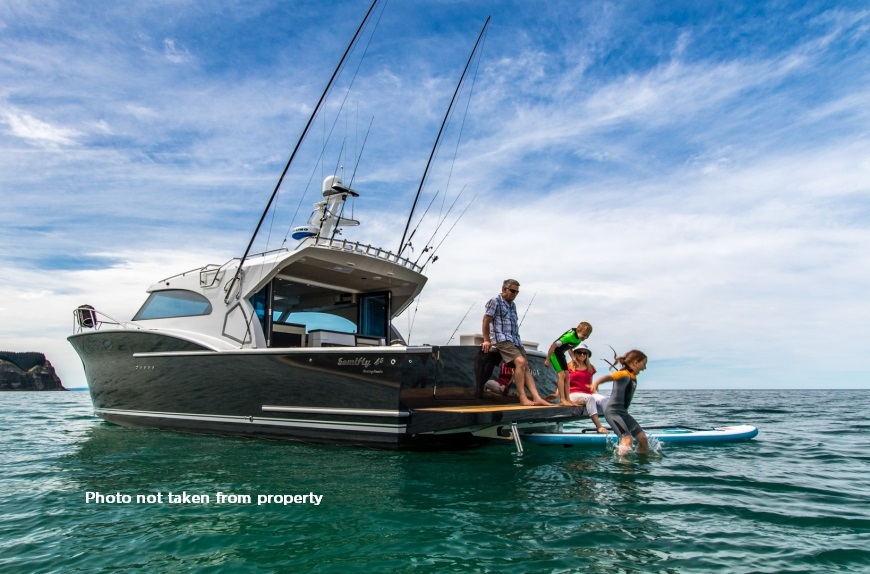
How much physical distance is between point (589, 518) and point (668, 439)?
5.05 m

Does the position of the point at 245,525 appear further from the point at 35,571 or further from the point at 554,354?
the point at 554,354

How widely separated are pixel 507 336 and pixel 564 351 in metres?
1.14

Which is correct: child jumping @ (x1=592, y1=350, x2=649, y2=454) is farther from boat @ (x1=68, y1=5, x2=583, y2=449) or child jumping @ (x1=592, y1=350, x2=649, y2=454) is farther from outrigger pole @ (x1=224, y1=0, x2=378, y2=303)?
outrigger pole @ (x1=224, y1=0, x2=378, y2=303)

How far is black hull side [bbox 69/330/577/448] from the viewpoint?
7.43m

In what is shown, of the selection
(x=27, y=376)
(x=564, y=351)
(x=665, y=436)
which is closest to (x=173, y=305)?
(x=564, y=351)

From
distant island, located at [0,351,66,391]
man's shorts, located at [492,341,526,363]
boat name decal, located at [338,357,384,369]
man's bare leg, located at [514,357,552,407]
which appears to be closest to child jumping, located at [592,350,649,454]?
man's bare leg, located at [514,357,552,407]

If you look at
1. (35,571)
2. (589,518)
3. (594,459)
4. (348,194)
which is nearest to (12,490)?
(35,571)

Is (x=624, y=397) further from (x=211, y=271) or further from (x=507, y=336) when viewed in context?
(x=211, y=271)

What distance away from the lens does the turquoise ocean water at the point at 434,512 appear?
12.0 ft

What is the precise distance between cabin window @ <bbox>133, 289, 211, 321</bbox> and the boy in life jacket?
19.5ft

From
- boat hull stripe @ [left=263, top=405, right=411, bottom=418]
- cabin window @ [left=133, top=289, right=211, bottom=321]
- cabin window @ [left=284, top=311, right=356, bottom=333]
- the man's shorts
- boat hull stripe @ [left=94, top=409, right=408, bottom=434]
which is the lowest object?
boat hull stripe @ [left=94, top=409, right=408, bottom=434]

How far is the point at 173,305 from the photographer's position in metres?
11.1

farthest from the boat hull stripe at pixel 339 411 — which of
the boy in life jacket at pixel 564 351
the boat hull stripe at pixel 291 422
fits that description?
the boy in life jacket at pixel 564 351

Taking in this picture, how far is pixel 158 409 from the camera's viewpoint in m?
10.4
